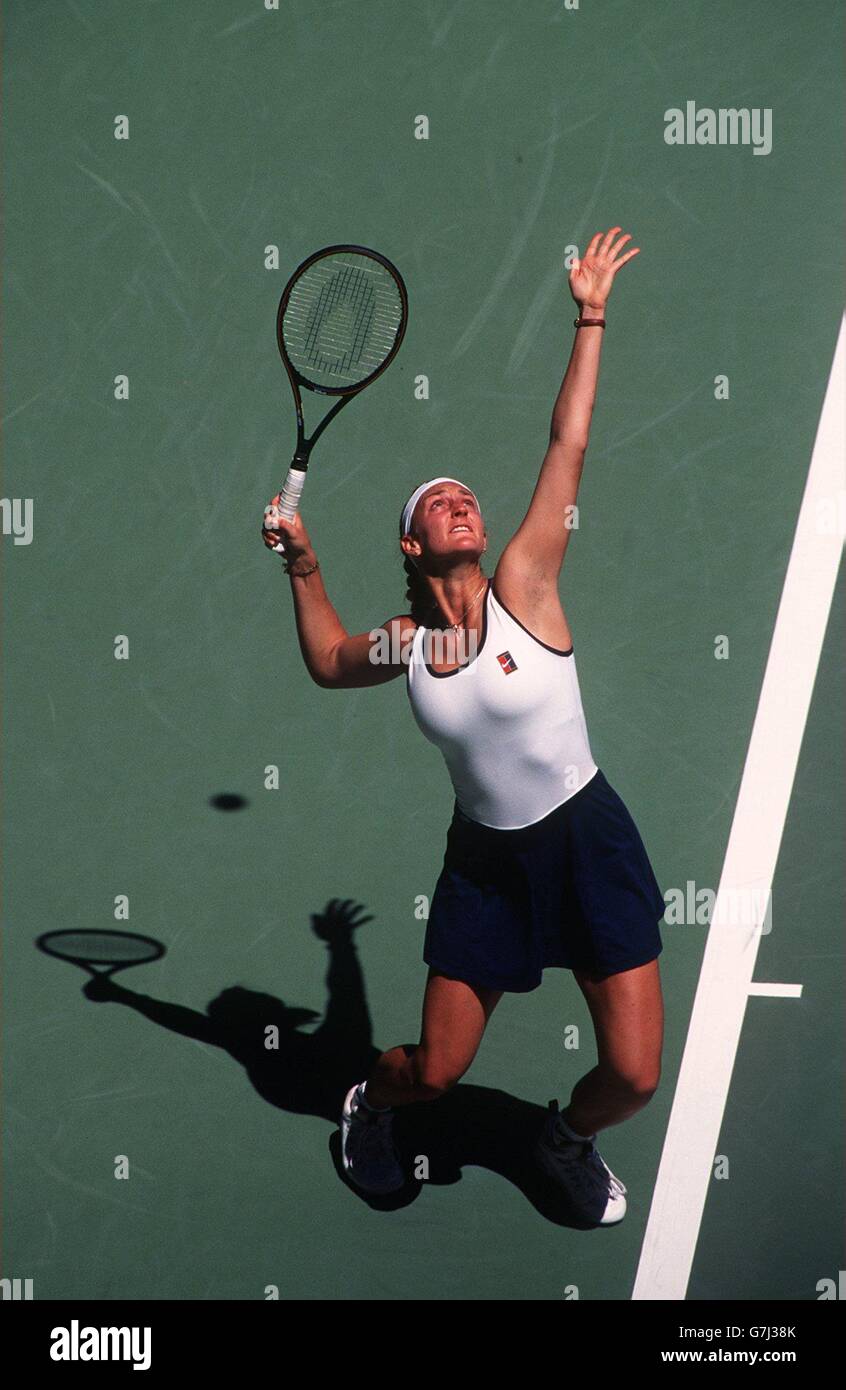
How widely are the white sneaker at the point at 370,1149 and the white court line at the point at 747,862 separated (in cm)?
96

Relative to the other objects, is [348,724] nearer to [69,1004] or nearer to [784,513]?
[69,1004]

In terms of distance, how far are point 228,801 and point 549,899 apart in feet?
5.41

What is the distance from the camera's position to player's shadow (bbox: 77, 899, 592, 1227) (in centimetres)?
518

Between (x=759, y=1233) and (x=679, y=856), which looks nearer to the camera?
(x=759, y=1233)

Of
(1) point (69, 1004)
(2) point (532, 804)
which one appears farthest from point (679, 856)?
(1) point (69, 1004)

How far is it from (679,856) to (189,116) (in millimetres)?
3637

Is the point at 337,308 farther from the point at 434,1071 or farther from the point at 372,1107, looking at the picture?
the point at 372,1107

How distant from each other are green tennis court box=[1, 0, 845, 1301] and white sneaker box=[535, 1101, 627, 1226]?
17 cm

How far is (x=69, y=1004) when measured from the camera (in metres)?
5.43

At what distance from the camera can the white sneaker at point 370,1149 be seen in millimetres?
5094

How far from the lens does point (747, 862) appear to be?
213 inches

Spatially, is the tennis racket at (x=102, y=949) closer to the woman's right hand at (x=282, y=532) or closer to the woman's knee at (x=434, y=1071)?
the woman's knee at (x=434, y=1071)

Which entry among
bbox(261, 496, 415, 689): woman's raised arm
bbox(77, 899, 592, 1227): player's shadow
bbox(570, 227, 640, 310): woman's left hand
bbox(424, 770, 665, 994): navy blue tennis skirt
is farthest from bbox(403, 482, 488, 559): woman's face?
bbox(77, 899, 592, 1227): player's shadow

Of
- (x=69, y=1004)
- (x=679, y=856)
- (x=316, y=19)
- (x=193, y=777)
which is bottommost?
(x=69, y=1004)
